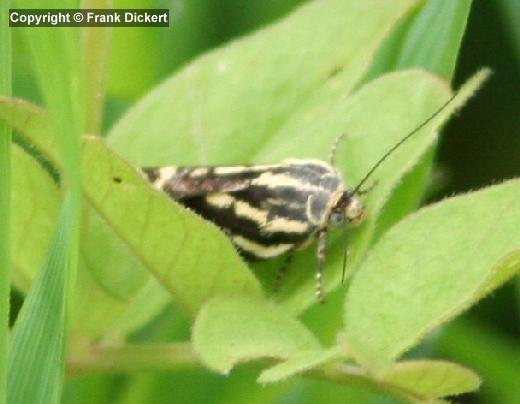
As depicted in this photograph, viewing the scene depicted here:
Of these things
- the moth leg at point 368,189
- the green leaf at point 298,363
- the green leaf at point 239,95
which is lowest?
the green leaf at point 298,363

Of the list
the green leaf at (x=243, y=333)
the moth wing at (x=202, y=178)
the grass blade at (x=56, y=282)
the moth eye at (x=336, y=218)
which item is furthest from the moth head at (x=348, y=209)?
the grass blade at (x=56, y=282)

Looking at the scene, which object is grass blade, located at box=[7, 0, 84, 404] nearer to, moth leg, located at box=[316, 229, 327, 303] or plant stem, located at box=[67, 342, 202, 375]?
plant stem, located at box=[67, 342, 202, 375]

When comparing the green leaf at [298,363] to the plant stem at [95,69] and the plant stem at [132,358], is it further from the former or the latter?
the plant stem at [95,69]

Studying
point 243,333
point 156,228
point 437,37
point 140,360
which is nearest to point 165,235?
point 156,228

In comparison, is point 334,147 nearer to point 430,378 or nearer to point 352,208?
point 352,208

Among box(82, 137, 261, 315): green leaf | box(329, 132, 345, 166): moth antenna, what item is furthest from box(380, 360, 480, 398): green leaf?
box(329, 132, 345, 166): moth antenna

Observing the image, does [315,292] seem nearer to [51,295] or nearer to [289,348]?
[289,348]
